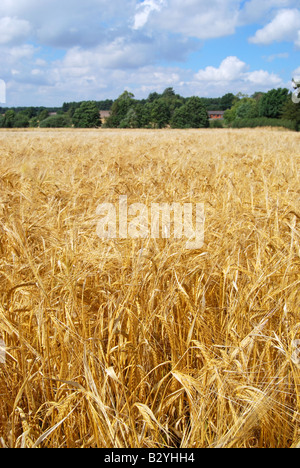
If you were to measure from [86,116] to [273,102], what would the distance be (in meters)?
29.7

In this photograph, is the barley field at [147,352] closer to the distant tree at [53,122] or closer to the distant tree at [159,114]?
the distant tree at [53,122]

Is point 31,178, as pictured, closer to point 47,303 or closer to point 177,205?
point 177,205

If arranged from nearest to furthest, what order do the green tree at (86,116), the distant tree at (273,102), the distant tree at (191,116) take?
the distant tree at (273,102) → the green tree at (86,116) → the distant tree at (191,116)

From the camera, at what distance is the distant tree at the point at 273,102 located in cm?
5634

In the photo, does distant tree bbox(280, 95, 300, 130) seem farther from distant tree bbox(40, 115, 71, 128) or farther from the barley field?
the barley field

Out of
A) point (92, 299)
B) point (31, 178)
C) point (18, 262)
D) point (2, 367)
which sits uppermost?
point (31, 178)

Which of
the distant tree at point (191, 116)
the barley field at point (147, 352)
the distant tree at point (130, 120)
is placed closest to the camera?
the barley field at point (147, 352)

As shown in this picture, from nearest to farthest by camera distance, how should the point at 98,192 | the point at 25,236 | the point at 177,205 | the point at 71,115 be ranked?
the point at 25,236, the point at 177,205, the point at 98,192, the point at 71,115

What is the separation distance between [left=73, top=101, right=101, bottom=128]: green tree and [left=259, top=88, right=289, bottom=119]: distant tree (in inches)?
1058

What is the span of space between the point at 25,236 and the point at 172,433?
2.94 ft

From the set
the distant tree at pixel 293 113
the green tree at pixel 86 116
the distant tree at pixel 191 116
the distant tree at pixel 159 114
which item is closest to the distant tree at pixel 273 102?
the distant tree at pixel 191 116

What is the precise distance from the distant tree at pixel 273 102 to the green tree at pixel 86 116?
26875 mm

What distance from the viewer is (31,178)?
120 inches
